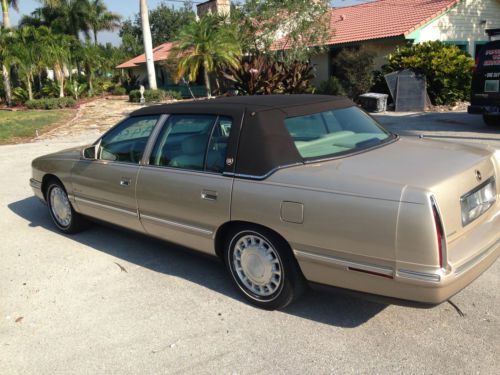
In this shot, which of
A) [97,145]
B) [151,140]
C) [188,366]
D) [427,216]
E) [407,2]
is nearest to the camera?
[427,216]

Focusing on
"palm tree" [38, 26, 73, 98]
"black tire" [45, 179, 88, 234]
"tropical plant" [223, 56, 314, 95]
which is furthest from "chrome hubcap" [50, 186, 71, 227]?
"palm tree" [38, 26, 73, 98]

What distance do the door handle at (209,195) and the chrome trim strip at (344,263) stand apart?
79 centimetres

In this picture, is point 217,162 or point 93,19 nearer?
point 217,162

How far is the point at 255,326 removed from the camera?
345 cm

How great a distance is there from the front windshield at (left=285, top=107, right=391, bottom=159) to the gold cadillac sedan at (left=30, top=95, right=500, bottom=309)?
0.04ft

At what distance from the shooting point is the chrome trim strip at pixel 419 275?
2746mm

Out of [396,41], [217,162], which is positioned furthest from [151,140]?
[396,41]

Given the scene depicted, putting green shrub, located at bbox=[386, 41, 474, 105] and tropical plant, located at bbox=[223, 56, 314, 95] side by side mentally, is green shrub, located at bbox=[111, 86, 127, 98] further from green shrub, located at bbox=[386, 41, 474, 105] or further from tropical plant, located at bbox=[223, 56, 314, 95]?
green shrub, located at bbox=[386, 41, 474, 105]

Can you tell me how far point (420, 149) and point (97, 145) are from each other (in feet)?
10.2

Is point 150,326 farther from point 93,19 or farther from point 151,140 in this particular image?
point 93,19

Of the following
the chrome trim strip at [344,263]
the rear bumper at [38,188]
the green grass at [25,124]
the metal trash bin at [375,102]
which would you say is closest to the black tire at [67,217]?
the rear bumper at [38,188]

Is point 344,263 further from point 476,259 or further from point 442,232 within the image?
point 476,259

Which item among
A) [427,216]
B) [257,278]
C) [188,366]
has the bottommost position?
[188,366]

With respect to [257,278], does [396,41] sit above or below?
above
